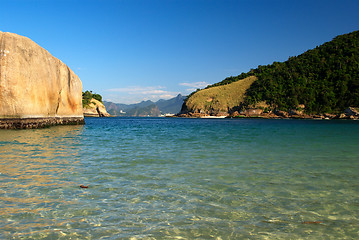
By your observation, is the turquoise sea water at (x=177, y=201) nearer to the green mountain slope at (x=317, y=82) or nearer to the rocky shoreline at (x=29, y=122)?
the rocky shoreline at (x=29, y=122)

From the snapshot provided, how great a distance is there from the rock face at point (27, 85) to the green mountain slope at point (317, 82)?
370ft

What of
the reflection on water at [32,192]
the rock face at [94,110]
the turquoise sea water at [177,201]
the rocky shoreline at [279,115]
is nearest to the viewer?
the turquoise sea water at [177,201]

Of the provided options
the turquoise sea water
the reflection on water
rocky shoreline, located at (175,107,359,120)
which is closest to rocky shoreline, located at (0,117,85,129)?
the reflection on water

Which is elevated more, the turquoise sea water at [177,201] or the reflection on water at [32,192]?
the reflection on water at [32,192]

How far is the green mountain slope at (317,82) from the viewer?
4513 inches

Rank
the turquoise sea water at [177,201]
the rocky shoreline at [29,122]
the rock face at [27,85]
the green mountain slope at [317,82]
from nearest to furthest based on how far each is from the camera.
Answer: the turquoise sea water at [177,201] → the rock face at [27,85] → the rocky shoreline at [29,122] → the green mountain slope at [317,82]

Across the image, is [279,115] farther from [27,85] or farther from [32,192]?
[32,192]

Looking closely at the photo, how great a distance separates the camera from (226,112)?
530ft

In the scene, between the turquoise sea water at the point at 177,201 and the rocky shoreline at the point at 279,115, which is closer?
the turquoise sea water at the point at 177,201

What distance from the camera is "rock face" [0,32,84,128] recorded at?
25856 mm

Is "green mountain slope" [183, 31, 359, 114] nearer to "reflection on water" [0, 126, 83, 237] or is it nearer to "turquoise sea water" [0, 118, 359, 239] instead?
"turquoise sea water" [0, 118, 359, 239]

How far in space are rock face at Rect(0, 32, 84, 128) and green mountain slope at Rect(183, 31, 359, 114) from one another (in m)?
113

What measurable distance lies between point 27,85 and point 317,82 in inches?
5269

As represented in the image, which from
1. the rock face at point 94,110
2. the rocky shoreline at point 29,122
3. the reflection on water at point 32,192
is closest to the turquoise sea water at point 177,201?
the reflection on water at point 32,192
